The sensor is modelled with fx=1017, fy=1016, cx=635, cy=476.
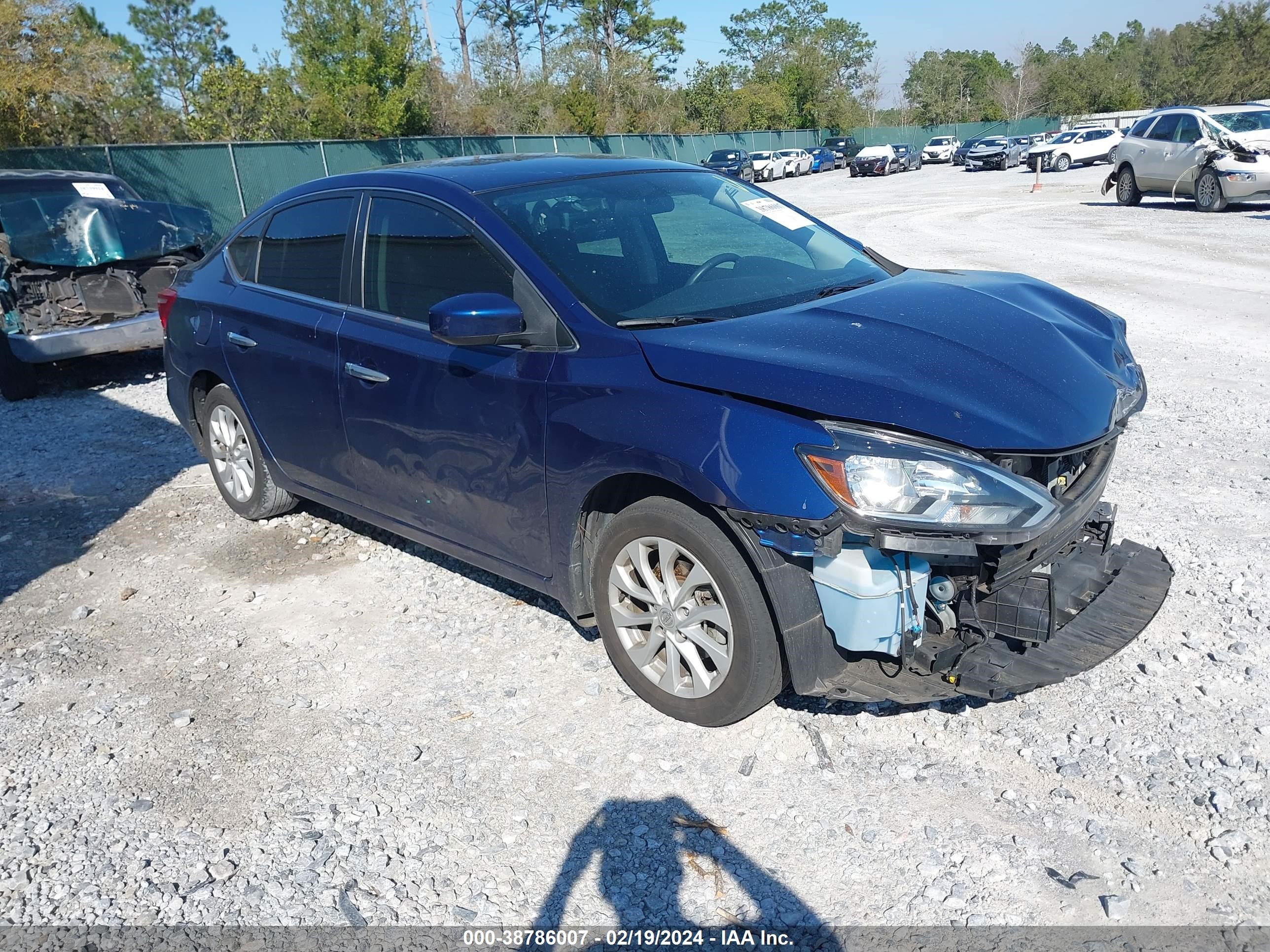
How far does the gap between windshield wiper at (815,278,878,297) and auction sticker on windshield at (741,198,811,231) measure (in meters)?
0.52

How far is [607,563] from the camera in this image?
350cm

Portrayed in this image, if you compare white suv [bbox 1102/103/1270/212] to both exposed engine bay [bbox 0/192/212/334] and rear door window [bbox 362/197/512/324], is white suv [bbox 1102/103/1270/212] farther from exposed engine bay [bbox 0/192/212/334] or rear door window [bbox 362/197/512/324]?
rear door window [bbox 362/197/512/324]

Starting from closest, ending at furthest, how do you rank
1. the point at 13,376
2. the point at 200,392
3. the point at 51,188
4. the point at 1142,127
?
the point at 200,392, the point at 13,376, the point at 51,188, the point at 1142,127

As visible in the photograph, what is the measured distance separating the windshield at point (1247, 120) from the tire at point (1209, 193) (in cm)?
83

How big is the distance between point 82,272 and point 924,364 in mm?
8620

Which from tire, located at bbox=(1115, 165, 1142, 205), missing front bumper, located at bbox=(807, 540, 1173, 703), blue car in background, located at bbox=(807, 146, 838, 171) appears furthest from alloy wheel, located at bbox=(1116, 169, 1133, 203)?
blue car in background, located at bbox=(807, 146, 838, 171)

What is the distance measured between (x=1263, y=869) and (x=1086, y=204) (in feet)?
73.7

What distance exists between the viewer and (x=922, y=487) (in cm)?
284

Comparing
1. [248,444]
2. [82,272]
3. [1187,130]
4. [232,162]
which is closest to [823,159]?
[1187,130]

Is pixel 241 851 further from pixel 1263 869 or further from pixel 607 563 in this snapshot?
pixel 1263 869

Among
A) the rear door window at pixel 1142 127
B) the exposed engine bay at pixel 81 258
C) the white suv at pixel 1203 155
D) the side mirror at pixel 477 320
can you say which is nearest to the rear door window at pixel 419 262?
the side mirror at pixel 477 320

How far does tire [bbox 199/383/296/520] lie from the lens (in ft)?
17.5

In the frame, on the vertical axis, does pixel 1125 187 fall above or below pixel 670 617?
below

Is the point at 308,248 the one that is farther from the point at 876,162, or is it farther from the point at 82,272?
the point at 876,162
